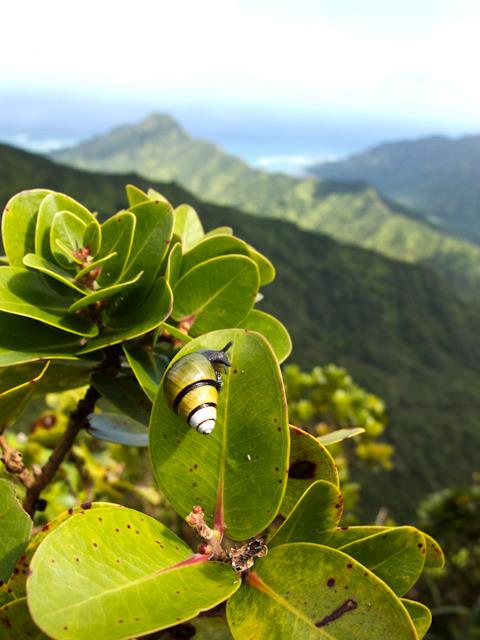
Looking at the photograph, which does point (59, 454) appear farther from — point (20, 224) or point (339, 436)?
point (339, 436)

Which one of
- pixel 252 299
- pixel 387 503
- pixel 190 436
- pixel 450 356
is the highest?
pixel 252 299

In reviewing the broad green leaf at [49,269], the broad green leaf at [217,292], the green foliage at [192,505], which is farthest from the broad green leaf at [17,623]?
the broad green leaf at [217,292]

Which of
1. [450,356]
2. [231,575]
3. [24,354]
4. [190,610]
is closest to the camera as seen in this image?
[190,610]

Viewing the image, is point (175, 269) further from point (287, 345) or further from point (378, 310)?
point (378, 310)

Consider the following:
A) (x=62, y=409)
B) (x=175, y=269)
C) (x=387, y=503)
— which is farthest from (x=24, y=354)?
(x=387, y=503)

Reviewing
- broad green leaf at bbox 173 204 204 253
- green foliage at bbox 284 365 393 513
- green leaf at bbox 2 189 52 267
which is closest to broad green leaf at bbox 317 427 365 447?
broad green leaf at bbox 173 204 204 253

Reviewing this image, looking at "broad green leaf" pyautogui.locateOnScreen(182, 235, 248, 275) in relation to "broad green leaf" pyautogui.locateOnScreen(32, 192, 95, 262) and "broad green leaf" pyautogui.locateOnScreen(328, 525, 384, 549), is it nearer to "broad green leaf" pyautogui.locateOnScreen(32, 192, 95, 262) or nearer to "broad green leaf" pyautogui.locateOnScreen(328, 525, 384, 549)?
"broad green leaf" pyautogui.locateOnScreen(32, 192, 95, 262)
